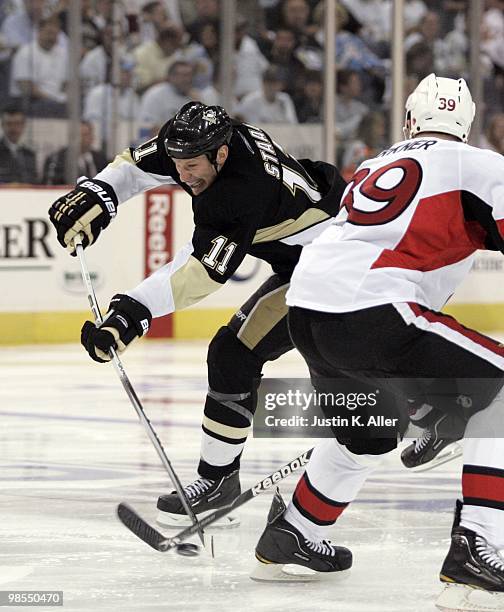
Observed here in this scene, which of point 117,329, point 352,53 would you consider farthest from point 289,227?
point 352,53

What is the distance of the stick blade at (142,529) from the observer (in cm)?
318

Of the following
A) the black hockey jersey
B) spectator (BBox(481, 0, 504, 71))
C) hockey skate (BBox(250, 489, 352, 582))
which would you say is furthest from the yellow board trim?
hockey skate (BBox(250, 489, 352, 582))

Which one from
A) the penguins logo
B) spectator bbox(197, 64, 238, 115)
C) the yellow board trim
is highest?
the penguins logo

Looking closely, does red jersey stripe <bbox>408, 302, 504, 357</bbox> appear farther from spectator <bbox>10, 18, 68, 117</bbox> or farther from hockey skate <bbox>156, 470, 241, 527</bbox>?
spectator <bbox>10, 18, 68, 117</bbox>

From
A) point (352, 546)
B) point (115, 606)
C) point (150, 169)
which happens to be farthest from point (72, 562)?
point (150, 169)

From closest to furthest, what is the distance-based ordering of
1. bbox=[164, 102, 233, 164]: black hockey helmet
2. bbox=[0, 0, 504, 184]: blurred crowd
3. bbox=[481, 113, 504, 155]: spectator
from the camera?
1. bbox=[164, 102, 233, 164]: black hockey helmet
2. bbox=[0, 0, 504, 184]: blurred crowd
3. bbox=[481, 113, 504, 155]: spectator

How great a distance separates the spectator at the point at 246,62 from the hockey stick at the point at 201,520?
5.84m

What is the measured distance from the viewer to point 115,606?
9.30ft

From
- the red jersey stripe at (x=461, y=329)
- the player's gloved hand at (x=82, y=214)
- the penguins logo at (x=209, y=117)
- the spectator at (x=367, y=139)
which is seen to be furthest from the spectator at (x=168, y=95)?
the red jersey stripe at (x=461, y=329)

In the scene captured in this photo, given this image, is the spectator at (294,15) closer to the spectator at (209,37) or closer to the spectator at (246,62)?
the spectator at (246,62)

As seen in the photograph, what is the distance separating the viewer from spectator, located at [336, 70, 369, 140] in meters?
9.22

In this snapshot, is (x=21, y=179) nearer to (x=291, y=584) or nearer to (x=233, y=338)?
(x=233, y=338)

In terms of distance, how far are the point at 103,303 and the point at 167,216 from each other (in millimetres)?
685

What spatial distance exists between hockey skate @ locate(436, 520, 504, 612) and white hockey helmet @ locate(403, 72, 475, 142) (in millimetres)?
799
